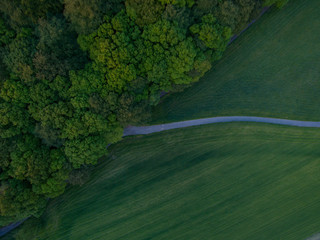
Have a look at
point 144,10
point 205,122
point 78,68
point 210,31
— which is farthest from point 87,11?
point 205,122

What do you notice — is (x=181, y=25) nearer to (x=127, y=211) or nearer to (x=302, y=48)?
(x=302, y=48)

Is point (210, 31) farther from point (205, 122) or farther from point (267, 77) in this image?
point (267, 77)

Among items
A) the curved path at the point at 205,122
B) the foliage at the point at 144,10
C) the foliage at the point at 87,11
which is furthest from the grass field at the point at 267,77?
the foliage at the point at 87,11

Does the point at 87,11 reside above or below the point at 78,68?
above

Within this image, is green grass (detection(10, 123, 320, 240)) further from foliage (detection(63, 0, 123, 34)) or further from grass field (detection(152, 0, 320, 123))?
foliage (detection(63, 0, 123, 34))

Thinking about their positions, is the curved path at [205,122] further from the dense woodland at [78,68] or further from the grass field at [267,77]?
the dense woodland at [78,68]

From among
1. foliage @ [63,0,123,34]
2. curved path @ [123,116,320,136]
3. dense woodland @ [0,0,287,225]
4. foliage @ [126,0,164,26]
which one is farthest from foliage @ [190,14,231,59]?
curved path @ [123,116,320,136]
